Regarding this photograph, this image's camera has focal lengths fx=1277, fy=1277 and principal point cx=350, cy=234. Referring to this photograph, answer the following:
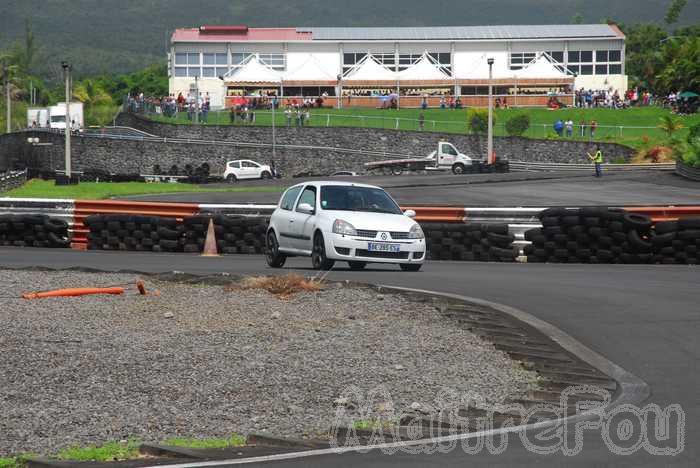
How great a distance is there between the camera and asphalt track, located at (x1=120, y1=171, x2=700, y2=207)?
125 feet

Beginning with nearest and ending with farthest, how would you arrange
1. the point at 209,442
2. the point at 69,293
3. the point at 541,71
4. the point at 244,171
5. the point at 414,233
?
the point at 209,442, the point at 69,293, the point at 414,233, the point at 244,171, the point at 541,71

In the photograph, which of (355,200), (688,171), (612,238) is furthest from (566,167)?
(355,200)

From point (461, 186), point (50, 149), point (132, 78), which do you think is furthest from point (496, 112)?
point (132, 78)

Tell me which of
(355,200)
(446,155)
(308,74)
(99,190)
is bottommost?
(99,190)

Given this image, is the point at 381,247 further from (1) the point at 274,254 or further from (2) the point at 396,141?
(2) the point at 396,141

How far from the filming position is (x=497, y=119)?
80625mm

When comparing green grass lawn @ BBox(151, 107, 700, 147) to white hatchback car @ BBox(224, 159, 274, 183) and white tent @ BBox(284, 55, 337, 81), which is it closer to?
white tent @ BBox(284, 55, 337, 81)

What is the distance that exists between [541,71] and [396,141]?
1545cm

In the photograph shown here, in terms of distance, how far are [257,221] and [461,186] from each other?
23.0 m

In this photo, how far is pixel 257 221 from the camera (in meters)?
24.1

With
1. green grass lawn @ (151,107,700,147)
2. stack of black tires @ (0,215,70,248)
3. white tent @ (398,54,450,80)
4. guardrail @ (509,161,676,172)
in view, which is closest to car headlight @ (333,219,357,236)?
stack of black tires @ (0,215,70,248)

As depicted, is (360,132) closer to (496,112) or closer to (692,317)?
(496,112)

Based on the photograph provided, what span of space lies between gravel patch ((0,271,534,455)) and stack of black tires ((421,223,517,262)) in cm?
858

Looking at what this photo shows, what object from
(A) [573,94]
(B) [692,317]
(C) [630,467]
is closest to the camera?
(C) [630,467]
